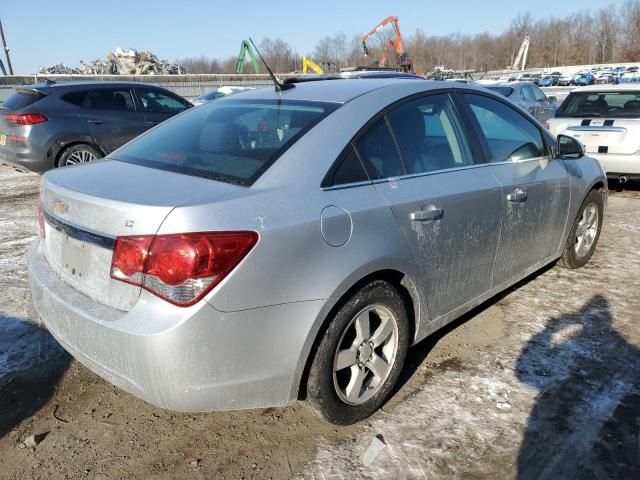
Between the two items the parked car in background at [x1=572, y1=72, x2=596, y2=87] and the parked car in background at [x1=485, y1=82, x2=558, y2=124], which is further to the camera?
the parked car in background at [x1=572, y1=72, x2=596, y2=87]

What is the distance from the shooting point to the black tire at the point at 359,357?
239 cm

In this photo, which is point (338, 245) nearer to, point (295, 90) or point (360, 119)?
point (360, 119)

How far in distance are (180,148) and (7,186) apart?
7.33 metres

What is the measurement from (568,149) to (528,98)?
33.7 ft

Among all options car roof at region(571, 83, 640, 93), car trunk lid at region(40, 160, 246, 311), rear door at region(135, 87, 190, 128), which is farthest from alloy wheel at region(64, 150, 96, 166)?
car roof at region(571, 83, 640, 93)

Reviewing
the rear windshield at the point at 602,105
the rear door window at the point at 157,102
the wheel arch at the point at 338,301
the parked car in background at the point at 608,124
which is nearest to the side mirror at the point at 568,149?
the wheel arch at the point at 338,301

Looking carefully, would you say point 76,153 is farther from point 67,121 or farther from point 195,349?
point 195,349

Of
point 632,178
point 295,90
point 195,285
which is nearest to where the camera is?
point 195,285

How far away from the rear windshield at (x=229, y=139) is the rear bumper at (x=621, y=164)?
6081 millimetres

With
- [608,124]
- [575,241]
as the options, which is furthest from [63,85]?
[608,124]

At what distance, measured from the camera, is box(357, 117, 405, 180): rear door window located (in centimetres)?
265

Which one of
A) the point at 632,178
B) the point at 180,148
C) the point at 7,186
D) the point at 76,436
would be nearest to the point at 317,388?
the point at 76,436

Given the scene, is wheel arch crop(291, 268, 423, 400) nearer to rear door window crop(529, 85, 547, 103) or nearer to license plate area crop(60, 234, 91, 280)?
license plate area crop(60, 234, 91, 280)

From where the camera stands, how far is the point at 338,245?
7.64 feet
